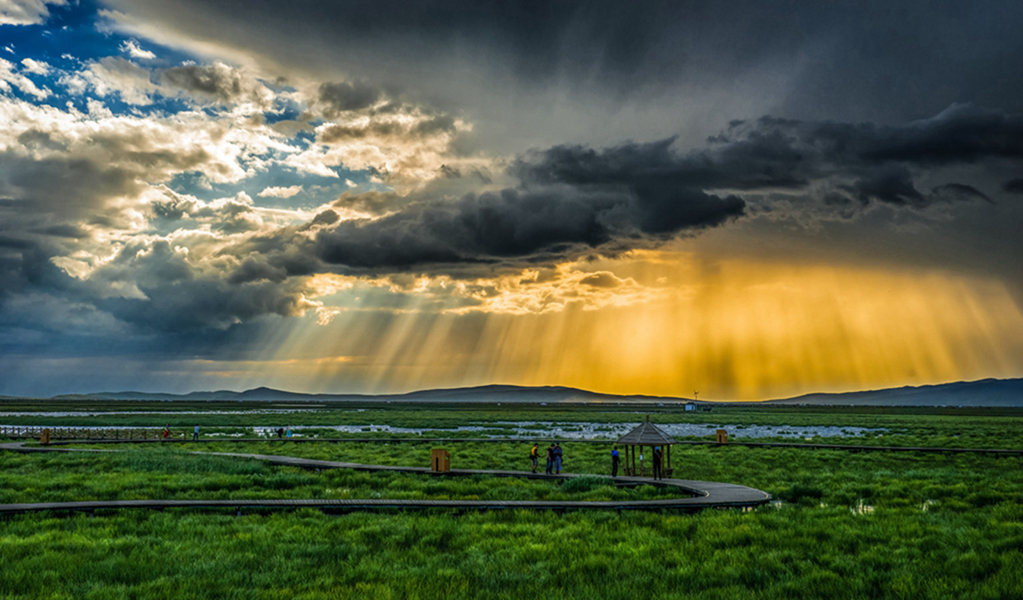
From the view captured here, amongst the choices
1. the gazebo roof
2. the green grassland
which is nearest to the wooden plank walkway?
the gazebo roof

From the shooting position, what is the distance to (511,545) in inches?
674

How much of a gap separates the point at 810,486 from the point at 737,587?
17332 mm

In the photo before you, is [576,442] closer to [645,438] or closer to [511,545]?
[645,438]

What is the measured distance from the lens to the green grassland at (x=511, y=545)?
13.5 metres

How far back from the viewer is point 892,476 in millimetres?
34906

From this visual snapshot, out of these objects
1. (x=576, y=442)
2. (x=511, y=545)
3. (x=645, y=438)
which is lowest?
(x=576, y=442)

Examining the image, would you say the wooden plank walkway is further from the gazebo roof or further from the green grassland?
the green grassland

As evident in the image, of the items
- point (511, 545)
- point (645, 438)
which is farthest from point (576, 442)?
point (511, 545)

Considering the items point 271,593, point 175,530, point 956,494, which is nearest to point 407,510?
point 175,530

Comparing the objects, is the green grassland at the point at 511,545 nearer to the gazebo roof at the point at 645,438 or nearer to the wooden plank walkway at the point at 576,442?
the gazebo roof at the point at 645,438

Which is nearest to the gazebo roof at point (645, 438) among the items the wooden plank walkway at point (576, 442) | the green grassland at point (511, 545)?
the green grassland at point (511, 545)

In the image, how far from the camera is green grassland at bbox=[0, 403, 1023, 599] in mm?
13477

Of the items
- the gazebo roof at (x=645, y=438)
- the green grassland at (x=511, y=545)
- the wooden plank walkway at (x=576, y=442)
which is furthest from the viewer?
the wooden plank walkway at (x=576, y=442)

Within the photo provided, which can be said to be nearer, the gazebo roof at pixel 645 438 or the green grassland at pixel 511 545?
the green grassland at pixel 511 545
